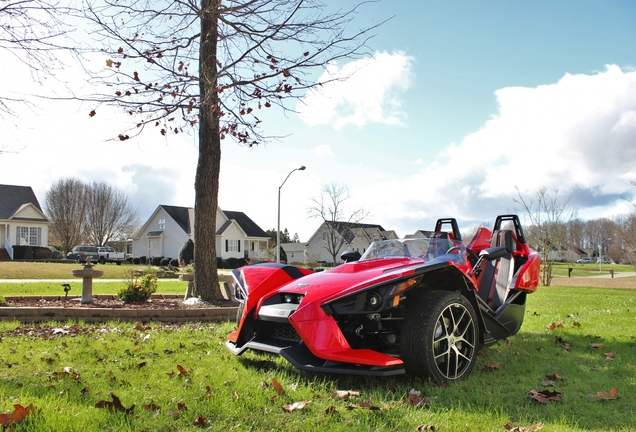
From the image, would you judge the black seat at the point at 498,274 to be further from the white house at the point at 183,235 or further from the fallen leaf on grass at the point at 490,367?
the white house at the point at 183,235

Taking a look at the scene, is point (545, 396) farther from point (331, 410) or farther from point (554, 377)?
point (331, 410)

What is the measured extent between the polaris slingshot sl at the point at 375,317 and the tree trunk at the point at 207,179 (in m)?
4.72

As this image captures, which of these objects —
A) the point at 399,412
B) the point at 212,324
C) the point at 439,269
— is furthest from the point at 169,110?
A: the point at 399,412

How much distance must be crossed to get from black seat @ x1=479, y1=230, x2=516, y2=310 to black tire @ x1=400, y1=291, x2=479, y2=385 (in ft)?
5.04

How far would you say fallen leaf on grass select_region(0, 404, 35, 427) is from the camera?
9.60 ft

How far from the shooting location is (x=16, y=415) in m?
2.99

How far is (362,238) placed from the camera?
60.8m

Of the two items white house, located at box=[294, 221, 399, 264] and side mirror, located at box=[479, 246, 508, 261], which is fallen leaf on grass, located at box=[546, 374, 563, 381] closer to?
side mirror, located at box=[479, 246, 508, 261]

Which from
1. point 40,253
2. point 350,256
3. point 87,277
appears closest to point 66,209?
point 40,253

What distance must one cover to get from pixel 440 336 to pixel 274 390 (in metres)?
1.43

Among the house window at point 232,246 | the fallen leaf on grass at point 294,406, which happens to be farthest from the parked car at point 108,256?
the fallen leaf on grass at point 294,406

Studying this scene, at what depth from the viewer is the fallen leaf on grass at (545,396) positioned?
3.74m

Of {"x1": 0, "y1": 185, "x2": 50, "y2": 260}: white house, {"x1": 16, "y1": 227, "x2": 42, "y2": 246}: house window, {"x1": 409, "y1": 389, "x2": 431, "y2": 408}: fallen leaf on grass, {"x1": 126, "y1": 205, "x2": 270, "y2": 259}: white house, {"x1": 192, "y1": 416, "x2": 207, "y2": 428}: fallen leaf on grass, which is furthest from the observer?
{"x1": 126, "y1": 205, "x2": 270, "y2": 259}: white house

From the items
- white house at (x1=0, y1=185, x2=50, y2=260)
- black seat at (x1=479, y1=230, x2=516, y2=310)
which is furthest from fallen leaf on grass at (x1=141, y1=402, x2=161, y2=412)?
white house at (x1=0, y1=185, x2=50, y2=260)
